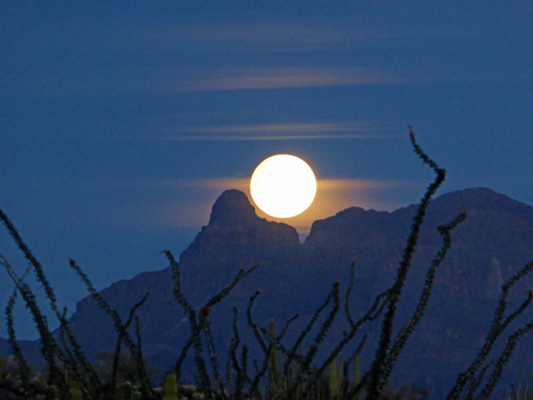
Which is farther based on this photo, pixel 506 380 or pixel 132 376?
pixel 506 380

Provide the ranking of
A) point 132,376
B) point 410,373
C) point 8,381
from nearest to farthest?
point 8,381
point 132,376
point 410,373

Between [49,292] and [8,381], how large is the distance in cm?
634

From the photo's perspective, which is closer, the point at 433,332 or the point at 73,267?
the point at 73,267

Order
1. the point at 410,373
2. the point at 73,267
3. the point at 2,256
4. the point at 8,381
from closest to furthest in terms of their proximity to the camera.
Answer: the point at 2,256, the point at 73,267, the point at 8,381, the point at 410,373

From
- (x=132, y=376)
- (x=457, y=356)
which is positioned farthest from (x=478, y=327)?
(x=132, y=376)

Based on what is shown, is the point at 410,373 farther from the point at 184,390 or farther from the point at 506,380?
the point at 184,390

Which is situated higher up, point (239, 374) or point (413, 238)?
point (413, 238)

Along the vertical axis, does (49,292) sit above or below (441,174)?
below

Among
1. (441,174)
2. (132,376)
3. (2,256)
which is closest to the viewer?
(441,174)

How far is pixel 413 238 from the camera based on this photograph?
2.36 m

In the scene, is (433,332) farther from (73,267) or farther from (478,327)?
(73,267)

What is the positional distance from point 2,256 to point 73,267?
12.7 inches

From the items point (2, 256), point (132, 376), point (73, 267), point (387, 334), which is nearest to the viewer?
point (387, 334)

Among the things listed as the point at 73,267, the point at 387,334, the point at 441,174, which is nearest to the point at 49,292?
the point at 73,267
